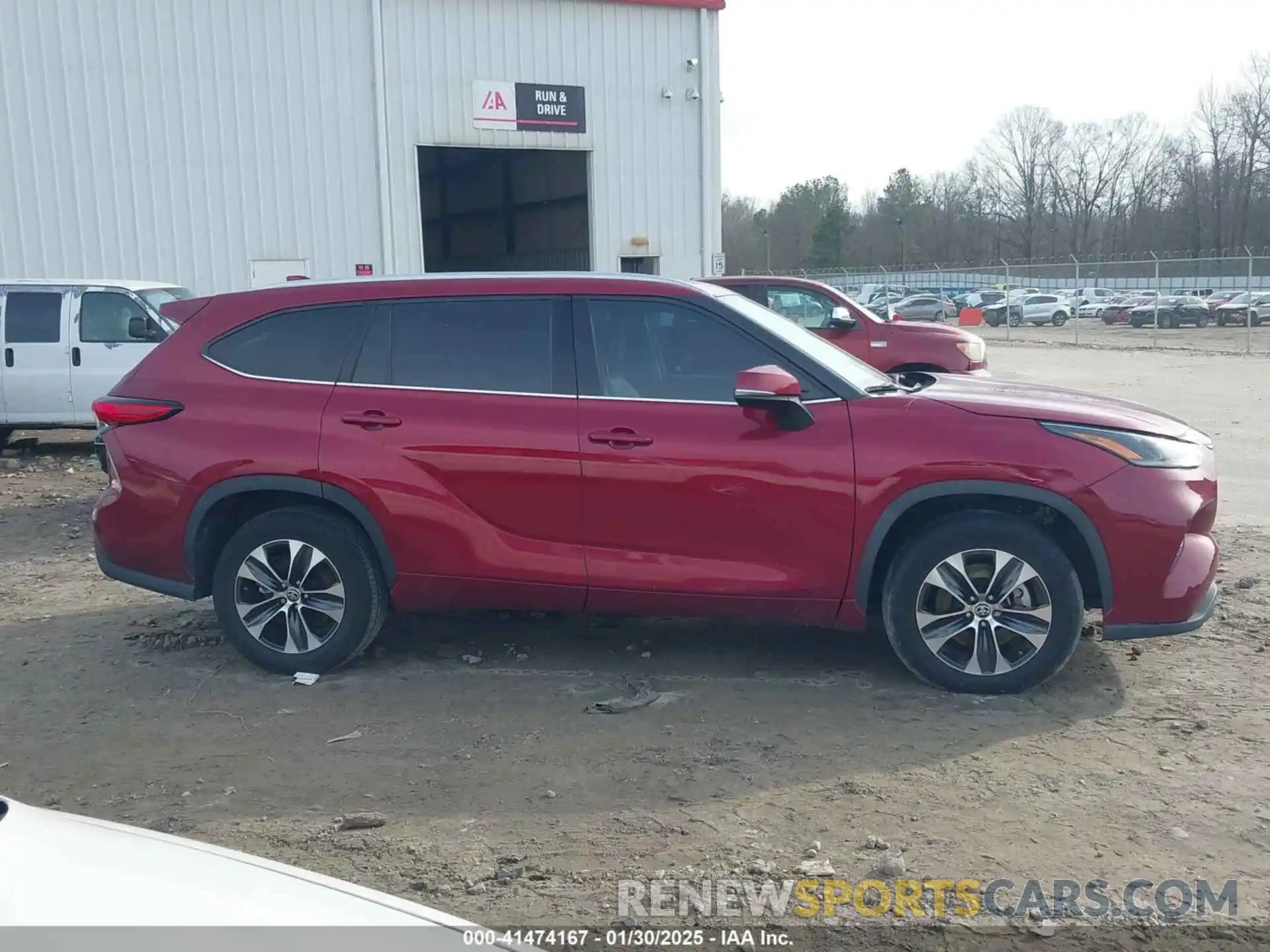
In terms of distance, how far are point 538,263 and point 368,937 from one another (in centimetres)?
2413

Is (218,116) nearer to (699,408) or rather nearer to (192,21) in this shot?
(192,21)

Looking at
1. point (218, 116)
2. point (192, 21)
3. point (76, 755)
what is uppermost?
point (192, 21)

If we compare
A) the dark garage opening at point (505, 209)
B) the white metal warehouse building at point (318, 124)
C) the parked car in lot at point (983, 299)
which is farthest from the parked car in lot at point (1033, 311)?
the white metal warehouse building at point (318, 124)

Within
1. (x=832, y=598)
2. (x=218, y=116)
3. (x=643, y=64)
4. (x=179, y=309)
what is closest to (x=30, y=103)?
(x=218, y=116)

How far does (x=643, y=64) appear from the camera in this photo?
20.0 m

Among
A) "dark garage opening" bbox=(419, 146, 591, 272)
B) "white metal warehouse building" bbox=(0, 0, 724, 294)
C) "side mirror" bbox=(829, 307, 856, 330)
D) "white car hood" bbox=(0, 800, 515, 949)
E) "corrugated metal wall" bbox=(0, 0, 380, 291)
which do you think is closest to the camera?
"white car hood" bbox=(0, 800, 515, 949)

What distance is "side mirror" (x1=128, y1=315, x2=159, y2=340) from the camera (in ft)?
39.2

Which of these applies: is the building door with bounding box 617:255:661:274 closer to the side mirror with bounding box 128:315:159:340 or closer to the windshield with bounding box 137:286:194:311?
the windshield with bounding box 137:286:194:311

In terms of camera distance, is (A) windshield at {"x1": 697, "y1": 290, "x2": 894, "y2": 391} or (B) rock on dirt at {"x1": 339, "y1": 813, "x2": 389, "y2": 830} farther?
(A) windshield at {"x1": 697, "y1": 290, "x2": 894, "y2": 391}

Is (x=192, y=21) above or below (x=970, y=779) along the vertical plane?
above

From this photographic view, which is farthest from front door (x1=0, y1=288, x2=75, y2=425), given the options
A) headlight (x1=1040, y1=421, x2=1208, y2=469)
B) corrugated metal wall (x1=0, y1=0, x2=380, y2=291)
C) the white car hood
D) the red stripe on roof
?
the red stripe on roof

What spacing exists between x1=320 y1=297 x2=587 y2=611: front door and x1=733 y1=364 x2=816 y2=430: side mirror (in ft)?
2.55

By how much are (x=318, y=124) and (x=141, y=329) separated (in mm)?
7280

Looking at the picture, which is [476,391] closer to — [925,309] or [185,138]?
[185,138]
